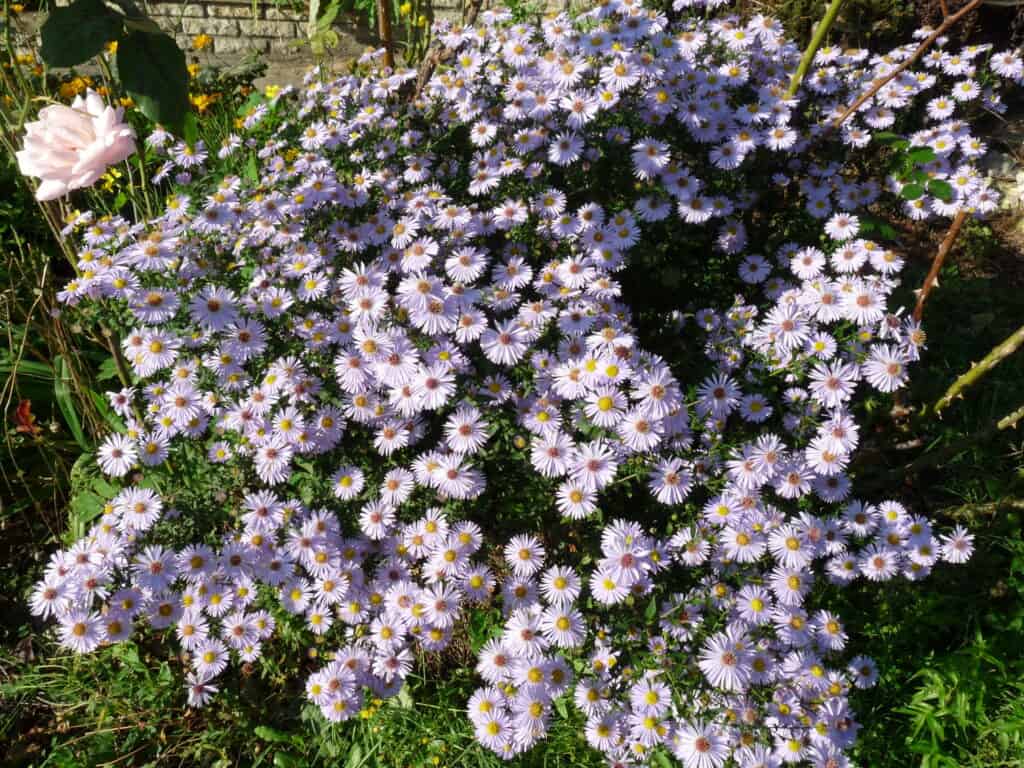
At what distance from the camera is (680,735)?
1558mm

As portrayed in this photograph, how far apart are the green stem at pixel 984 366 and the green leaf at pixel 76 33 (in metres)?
2.02

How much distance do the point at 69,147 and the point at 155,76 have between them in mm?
539

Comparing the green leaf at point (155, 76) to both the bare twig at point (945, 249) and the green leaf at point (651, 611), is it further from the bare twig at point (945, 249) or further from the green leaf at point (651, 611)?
the bare twig at point (945, 249)

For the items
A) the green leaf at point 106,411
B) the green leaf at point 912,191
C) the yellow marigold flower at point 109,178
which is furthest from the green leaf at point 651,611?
the yellow marigold flower at point 109,178

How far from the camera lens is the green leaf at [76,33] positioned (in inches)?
38.7

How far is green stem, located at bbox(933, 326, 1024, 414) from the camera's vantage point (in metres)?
1.78

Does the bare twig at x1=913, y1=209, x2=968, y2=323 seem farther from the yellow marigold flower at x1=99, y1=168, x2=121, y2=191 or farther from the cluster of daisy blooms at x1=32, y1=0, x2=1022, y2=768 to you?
the yellow marigold flower at x1=99, y1=168, x2=121, y2=191

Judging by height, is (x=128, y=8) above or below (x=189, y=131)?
above

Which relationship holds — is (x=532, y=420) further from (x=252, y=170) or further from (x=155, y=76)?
(x=252, y=170)

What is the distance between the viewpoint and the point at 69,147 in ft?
4.83

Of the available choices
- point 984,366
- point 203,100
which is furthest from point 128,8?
point 203,100

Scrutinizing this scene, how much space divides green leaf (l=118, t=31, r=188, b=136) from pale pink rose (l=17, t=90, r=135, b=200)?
1.37ft

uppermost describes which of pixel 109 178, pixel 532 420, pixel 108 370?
pixel 532 420

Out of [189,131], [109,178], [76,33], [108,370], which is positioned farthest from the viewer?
[109,178]
